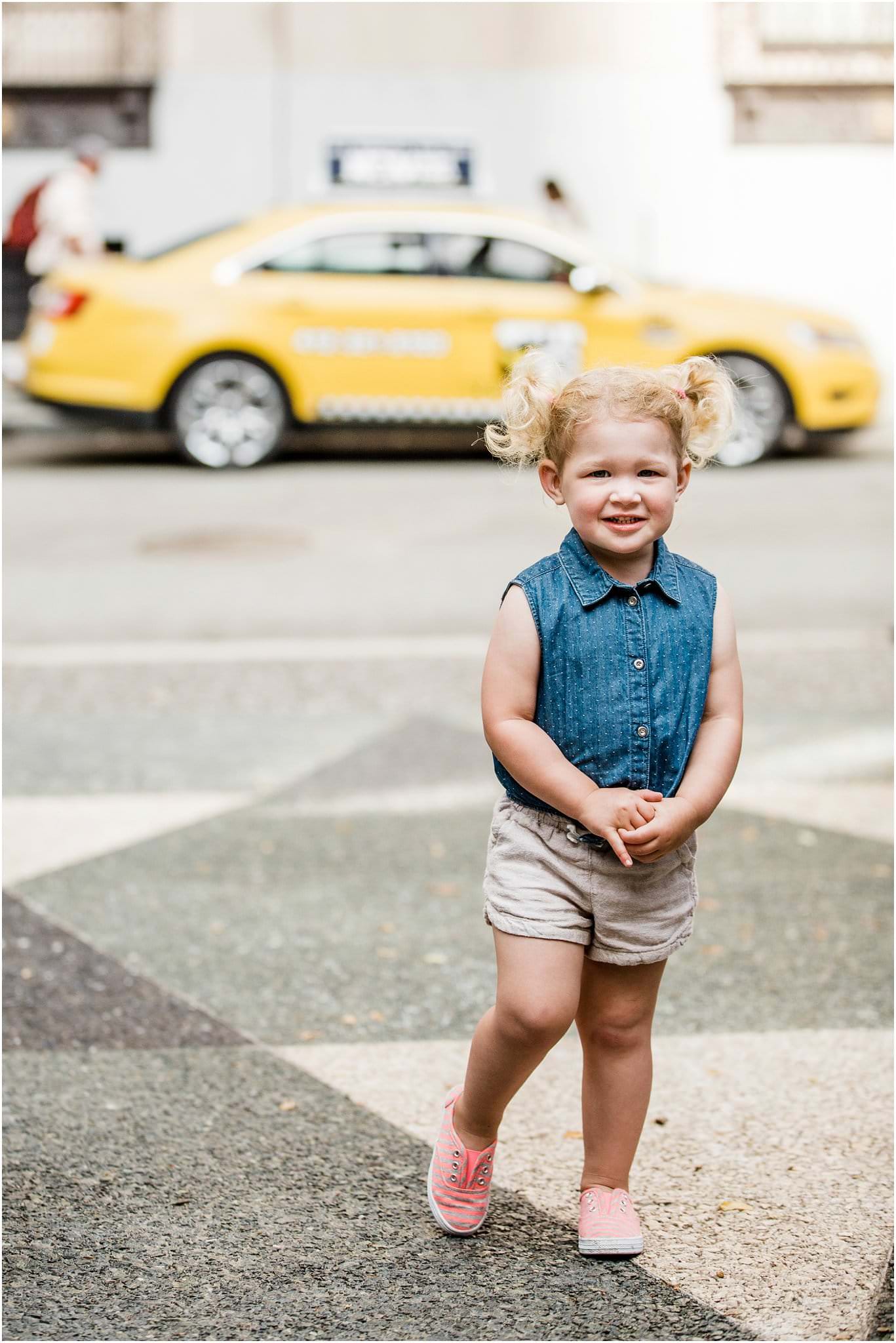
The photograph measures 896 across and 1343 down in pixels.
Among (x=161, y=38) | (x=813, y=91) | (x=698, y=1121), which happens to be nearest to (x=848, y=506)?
(x=698, y=1121)

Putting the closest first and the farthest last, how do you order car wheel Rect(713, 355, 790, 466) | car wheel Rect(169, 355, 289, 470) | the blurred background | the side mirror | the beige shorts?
the beige shorts, the blurred background, car wheel Rect(169, 355, 289, 470), the side mirror, car wheel Rect(713, 355, 790, 466)

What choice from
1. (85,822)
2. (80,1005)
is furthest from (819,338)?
(80,1005)

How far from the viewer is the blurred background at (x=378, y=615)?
2.87 m

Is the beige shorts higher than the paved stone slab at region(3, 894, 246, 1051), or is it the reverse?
the beige shorts

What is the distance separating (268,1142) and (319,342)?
375 inches

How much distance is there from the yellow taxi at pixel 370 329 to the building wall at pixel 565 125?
6922 mm

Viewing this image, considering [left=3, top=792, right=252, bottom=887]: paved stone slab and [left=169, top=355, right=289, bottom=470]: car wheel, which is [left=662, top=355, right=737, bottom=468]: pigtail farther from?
[left=169, top=355, right=289, bottom=470]: car wheel

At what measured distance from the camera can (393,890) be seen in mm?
4387

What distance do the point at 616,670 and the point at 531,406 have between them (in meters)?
0.43

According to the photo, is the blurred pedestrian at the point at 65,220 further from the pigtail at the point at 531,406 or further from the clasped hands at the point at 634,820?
the clasped hands at the point at 634,820

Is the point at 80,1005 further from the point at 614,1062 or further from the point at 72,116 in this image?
the point at 72,116

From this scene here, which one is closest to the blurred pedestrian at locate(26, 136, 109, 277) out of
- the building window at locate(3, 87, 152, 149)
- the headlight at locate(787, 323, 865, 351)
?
the building window at locate(3, 87, 152, 149)

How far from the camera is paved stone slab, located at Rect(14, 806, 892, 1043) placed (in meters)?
3.66

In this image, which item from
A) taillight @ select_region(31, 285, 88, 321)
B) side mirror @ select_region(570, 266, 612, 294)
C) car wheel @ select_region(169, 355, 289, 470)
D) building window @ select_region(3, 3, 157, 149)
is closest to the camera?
taillight @ select_region(31, 285, 88, 321)
